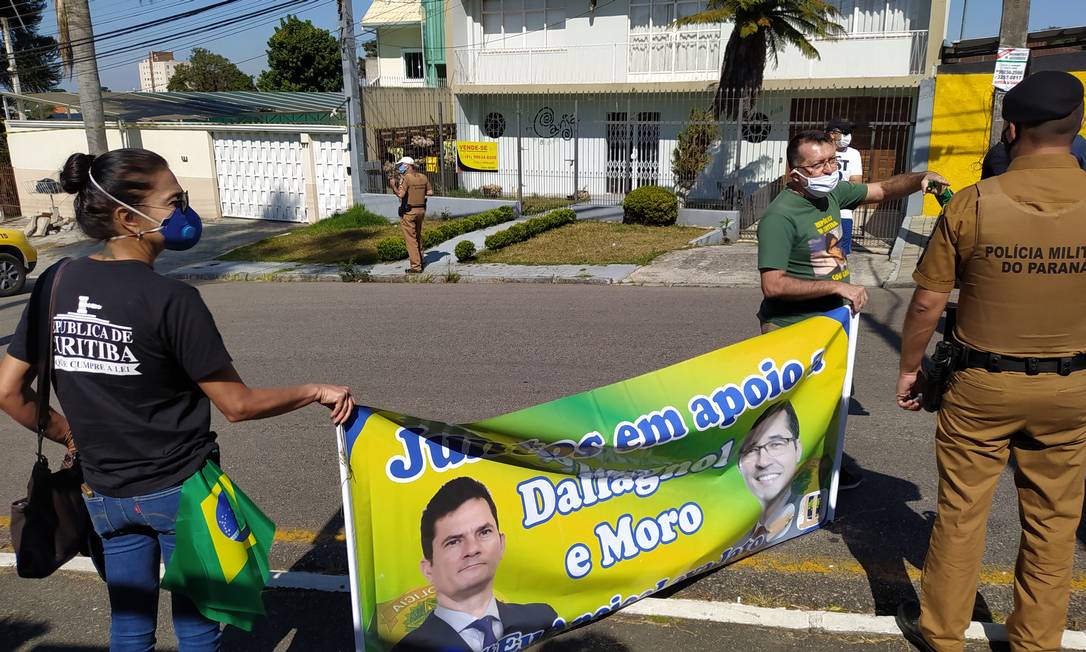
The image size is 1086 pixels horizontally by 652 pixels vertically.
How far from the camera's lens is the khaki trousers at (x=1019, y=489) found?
277 cm

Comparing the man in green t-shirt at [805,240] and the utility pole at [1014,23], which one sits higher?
the utility pole at [1014,23]

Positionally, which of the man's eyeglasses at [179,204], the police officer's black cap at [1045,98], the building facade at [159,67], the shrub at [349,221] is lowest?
the shrub at [349,221]

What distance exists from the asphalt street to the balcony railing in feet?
40.2

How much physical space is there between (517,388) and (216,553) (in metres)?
4.33

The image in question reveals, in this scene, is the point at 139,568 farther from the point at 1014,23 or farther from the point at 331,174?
the point at 331,174

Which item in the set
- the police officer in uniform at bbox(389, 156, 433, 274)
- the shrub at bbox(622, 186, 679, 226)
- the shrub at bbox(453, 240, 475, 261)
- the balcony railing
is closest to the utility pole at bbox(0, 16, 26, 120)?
the balcony railing

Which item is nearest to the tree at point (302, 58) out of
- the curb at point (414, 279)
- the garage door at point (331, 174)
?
the garage door at point (331, 174)

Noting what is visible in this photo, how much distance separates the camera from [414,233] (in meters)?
13.3

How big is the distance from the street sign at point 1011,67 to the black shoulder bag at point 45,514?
438 inches

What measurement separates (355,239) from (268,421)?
11.5m

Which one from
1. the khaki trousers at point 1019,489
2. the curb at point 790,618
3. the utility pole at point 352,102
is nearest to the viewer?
the khaki trousers at point 1019,489

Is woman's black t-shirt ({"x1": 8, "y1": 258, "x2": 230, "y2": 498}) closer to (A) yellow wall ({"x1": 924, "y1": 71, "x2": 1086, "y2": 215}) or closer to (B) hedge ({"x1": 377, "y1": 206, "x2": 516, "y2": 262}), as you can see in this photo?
(B) hedge ({"x1": 377, "y1": 206, "x2": 516, "y2": 262})

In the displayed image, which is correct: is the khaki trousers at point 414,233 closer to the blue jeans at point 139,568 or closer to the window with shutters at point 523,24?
the blue jeans at point 139,568

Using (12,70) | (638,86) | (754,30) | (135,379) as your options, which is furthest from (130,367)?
(12,70)
